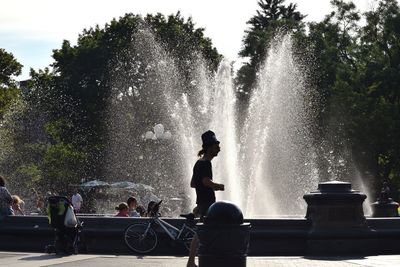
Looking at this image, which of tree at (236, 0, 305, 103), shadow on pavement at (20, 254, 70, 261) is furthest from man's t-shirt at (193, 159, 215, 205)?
tree at (236, 0, 305, 103)

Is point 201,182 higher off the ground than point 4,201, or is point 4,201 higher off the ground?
point 201,182

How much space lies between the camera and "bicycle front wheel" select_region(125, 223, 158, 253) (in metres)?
16.7

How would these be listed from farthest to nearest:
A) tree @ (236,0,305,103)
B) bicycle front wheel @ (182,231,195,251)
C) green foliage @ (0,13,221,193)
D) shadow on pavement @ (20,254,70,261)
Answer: tree @ (236,0,305,103) < green foliage @ (0,13,221,193) < bicycle front wheel @ (182,231,195,251) < shadow on pavement @ (20,254,70,261)

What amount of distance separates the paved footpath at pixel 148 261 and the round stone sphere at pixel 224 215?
4.64 m

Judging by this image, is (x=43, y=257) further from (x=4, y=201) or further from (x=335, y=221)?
(x=335, y=221)

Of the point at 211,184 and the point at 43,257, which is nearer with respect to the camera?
the point at 211,184

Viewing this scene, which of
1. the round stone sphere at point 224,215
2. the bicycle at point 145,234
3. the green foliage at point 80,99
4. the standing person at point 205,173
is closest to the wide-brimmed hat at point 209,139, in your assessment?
the standing person at point 205,173

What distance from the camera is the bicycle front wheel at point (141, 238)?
1667 cm

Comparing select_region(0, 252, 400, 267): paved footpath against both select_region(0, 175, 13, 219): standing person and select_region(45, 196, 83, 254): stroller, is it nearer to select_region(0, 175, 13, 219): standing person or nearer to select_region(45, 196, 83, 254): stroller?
select_region(45, 196, 83, 254): stroller

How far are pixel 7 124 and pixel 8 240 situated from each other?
4678 centimetres

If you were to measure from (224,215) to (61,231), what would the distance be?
7.61m

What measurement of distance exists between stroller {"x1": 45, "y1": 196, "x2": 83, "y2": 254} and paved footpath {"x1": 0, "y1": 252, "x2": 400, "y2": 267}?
289 mm

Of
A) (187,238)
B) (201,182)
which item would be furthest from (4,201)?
(201,182)

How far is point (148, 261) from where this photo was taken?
1481cm
